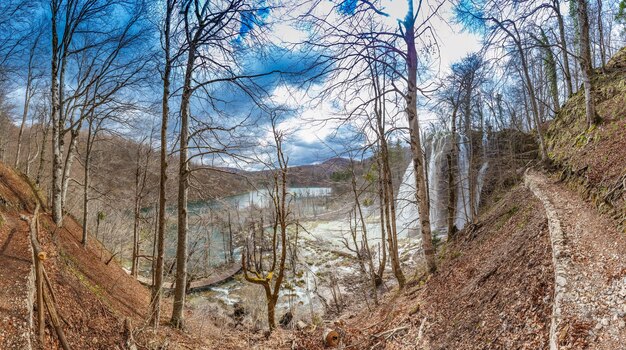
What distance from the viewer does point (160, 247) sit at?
21.1 ft

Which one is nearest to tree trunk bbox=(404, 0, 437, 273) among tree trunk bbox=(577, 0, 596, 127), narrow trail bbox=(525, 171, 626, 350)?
narrow trail bbox=(525, 171, 626, 350)

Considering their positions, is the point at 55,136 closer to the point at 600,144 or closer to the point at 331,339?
the point at 331,339

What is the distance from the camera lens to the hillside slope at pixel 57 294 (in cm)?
391

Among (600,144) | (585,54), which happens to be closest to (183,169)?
(600,144)

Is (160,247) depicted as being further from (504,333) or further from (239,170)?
(504,333)

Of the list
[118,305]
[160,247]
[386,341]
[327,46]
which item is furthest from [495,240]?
[118,305]

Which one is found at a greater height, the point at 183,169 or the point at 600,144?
the point at 600,144

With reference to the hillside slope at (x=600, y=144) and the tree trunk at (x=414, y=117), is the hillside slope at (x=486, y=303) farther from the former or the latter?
the tree trunk at (x=414, y=117)

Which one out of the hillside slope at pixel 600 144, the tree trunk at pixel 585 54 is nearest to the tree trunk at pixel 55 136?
the hillside slope at pixel 600 144

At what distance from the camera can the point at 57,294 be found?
5.11 meters

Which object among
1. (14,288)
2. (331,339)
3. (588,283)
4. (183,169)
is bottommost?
(331,339)

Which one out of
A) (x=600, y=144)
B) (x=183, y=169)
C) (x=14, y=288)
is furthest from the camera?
(x=600, y=144)

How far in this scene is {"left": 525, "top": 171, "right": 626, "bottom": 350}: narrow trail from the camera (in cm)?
285

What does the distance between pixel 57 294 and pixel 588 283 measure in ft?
26.6
